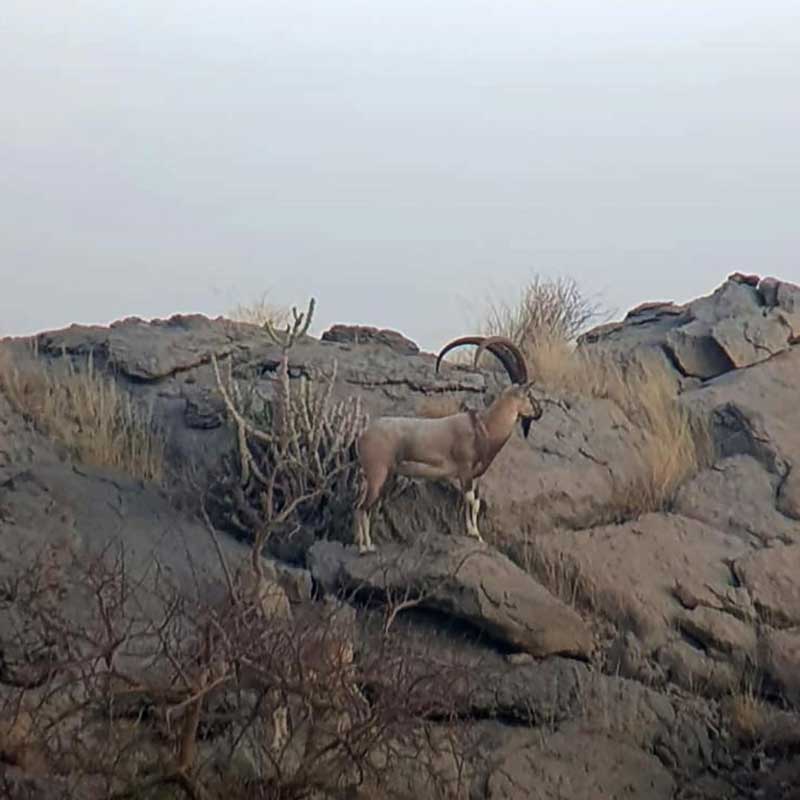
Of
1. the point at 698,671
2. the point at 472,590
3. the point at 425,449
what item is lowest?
the point at 698,671

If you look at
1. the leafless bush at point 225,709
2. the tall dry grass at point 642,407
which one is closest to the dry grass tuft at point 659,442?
the tall dry grass at point 642,407

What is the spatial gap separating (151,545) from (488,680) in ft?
7.79

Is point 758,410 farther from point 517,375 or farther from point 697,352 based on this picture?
point 517,375

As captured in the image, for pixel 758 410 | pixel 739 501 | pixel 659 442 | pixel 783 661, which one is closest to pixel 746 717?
pixel 783 661

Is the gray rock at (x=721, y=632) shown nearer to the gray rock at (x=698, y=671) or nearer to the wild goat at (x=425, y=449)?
the gray rock at (x=698, y=671)

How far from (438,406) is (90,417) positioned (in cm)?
263

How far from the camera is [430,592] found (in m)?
9.28

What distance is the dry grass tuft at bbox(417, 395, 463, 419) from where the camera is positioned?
11789mm

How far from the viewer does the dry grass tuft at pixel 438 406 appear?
11.8m

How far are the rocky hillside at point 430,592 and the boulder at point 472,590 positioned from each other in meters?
0.02

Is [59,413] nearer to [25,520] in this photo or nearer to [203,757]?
[25,520]

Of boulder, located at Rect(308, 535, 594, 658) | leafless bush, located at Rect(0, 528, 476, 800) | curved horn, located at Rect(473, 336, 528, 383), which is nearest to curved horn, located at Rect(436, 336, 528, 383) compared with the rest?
curved horn, located at Rect(473, 336, 528, 383)

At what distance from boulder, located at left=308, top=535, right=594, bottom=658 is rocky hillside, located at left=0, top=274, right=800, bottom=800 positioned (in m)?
0.02

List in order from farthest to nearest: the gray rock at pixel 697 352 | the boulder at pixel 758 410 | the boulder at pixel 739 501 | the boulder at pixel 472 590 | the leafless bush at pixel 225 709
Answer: the gray rock at pixel 697 352
the boulder at pixel 758 410
the boulder at pixel 739 501
the boulder at pixel 472 590
the leafless bush at pixel 225 709
